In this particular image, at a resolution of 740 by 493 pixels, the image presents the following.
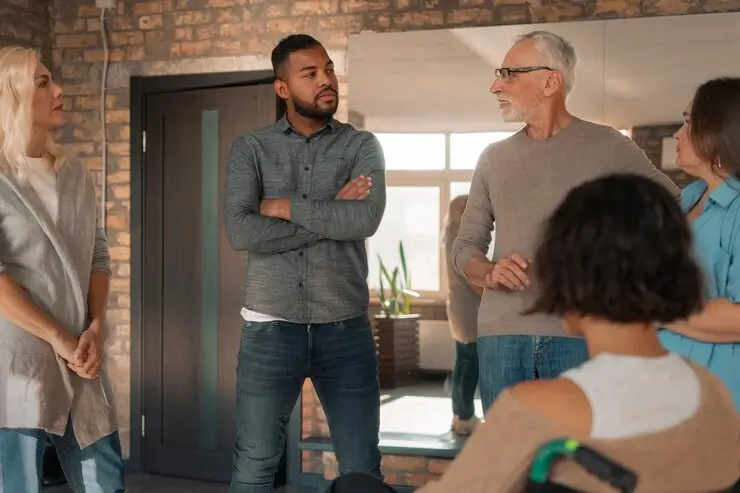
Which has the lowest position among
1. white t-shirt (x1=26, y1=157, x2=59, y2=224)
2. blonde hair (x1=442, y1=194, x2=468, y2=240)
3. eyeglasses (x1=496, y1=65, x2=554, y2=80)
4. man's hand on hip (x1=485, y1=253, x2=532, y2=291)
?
man's hand on hip (x1=485, y1=253, x2=532, y2=291)

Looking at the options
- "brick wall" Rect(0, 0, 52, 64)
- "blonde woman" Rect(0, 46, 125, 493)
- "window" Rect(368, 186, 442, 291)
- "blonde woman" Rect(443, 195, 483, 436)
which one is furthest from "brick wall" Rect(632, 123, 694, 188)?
"brick wall" Rect(0, 0, 52, 64)

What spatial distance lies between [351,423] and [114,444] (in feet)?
2.42

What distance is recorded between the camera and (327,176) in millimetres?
3059

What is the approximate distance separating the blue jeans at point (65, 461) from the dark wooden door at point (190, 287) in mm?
2475

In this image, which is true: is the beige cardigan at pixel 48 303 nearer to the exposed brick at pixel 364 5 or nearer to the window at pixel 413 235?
the window at pixel 413 235

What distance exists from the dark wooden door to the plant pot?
909mm

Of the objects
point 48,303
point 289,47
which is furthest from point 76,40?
point 48,303

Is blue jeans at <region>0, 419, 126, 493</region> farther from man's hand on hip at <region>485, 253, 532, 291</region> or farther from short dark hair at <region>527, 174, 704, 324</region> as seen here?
short dark hair at <region>527, 174, 704, 324</region>

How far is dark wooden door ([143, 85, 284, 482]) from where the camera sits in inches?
206

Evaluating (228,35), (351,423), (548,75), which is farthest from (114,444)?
(228,35)

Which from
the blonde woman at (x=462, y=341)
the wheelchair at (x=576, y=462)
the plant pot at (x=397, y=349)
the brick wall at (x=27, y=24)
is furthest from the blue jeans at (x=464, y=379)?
the wheelchair at (x=576, y=462)

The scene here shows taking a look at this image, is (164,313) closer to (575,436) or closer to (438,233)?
(438,233)

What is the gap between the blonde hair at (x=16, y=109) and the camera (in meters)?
2.62

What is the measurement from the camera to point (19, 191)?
8.57 feet
